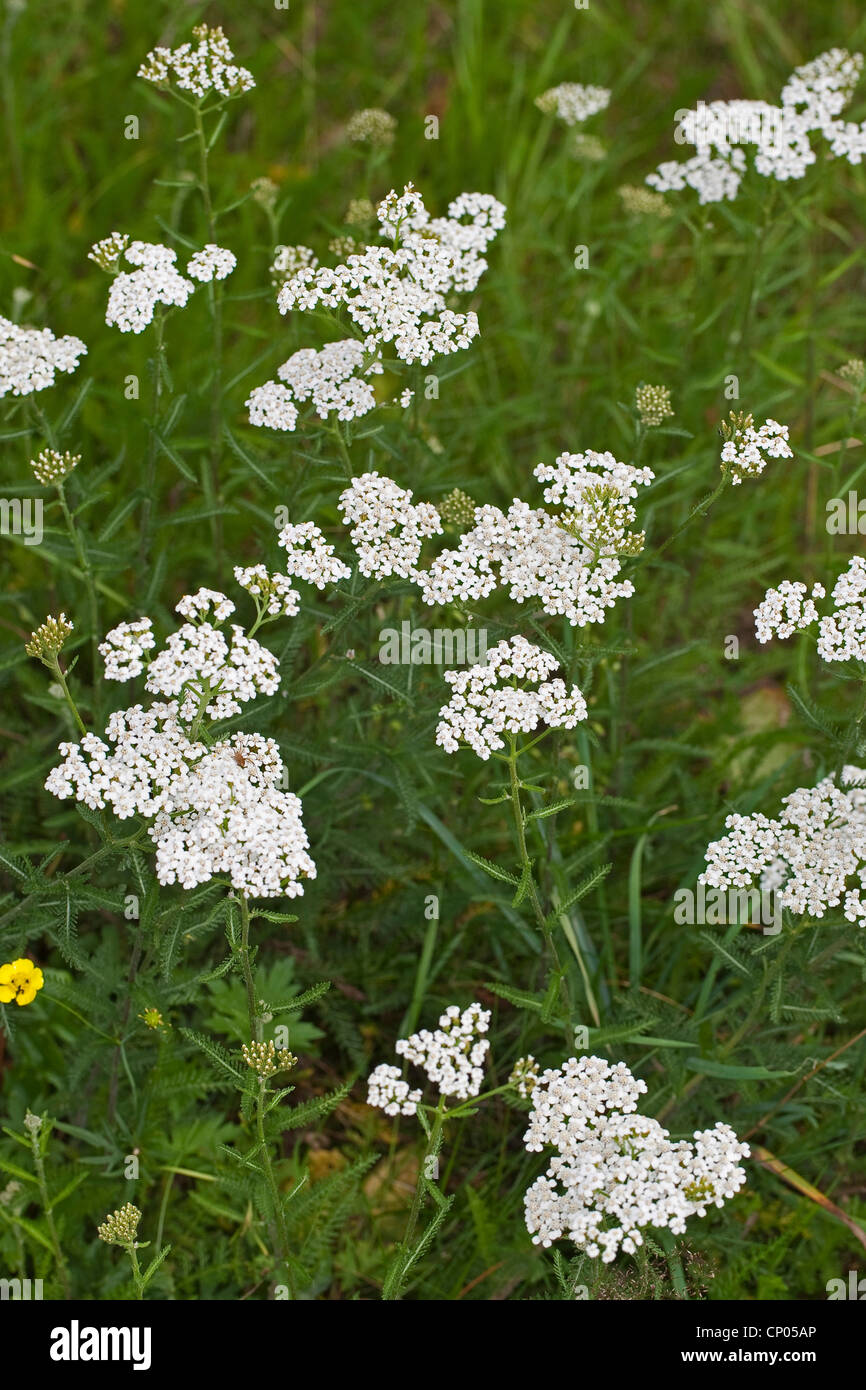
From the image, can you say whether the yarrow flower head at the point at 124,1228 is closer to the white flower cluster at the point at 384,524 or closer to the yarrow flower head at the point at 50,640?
the yarrow flower head at the point at 50,640

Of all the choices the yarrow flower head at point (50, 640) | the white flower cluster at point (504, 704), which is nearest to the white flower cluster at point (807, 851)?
the white flower cluster at point (504, 704)

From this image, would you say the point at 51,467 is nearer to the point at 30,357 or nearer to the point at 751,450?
the point at 30,357

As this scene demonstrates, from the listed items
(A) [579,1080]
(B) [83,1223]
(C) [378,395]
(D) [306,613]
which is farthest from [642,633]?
(B) [83,1223]

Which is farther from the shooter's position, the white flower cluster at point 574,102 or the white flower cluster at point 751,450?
the white flower cluster at point 574,102

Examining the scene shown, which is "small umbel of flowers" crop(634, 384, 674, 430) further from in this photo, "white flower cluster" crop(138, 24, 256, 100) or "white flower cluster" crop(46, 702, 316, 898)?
"white flower cluster" crop(46, 702, 316, 898)

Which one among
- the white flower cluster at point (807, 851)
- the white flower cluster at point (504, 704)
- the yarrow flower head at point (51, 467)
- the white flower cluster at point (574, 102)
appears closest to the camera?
the white flower cluster at point (504, 704)

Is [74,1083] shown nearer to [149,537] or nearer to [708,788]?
[149,537]
